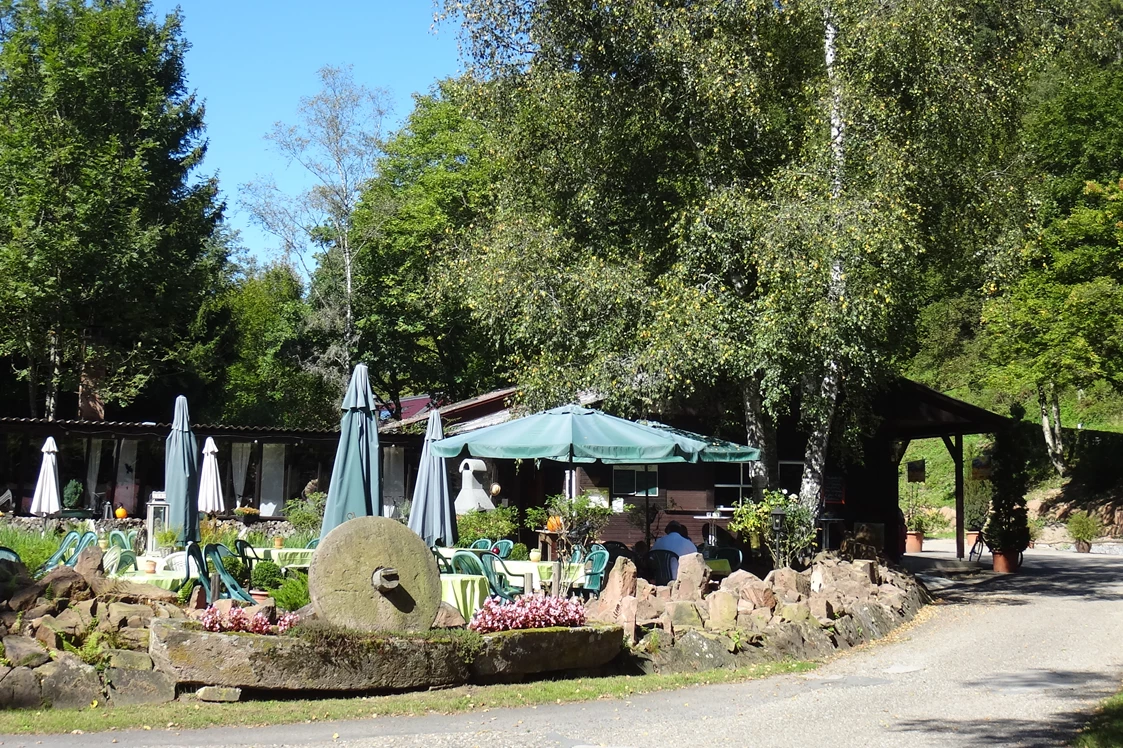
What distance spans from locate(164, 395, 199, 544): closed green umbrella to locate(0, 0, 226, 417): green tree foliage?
13414 mm

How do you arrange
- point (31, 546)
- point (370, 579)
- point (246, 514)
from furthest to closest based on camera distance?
point (246, 514)
point (31, 546)
point (370, 579)

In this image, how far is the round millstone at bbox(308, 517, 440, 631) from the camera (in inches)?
360

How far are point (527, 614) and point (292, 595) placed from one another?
89.5 inches

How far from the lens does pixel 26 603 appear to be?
30.0 ft

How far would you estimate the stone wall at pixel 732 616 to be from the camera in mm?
10922

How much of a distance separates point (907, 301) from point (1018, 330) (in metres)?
15.4

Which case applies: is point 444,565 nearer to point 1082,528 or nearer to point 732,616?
point 732,616

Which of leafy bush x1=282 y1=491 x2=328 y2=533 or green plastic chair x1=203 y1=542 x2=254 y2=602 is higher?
leafy bush x1=282 y1=491 x2=328 y2=533

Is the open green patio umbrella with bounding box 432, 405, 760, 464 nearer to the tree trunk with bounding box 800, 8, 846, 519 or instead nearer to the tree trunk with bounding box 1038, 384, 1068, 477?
the tree trunk with bounding box 800, 8, 846, 519

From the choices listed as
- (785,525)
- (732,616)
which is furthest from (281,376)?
(732,616)

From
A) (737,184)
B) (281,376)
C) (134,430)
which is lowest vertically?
(134,430)

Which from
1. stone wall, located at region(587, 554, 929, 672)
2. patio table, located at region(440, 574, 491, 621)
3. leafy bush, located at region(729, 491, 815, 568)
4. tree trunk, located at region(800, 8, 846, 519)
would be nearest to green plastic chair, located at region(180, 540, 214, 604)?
patio table, located at region(440, 574, 491, 621)

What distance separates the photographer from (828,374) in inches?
667

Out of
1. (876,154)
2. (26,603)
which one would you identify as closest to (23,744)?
(26,603)
